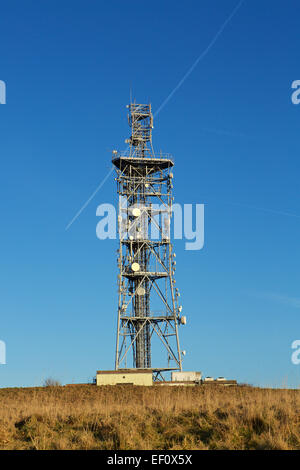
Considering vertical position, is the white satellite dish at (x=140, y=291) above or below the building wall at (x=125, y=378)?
above

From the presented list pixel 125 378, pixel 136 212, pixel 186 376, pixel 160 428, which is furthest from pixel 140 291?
pixel 160 428

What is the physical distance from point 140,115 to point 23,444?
5881 cm

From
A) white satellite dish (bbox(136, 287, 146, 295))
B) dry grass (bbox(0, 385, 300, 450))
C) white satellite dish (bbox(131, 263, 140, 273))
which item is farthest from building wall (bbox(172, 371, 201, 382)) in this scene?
dry grass (bbox(0, 385, 300, 450))

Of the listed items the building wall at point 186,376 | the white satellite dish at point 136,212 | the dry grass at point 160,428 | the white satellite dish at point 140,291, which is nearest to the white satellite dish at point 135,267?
the white satellite dish at point 140,291

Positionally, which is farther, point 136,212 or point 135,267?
point 136,212

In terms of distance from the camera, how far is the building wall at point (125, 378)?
55.4 metres

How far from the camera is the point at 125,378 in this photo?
5616 centimetres

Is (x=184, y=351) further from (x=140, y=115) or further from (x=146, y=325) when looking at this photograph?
(x=140, y=115)

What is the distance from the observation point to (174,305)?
65438mm

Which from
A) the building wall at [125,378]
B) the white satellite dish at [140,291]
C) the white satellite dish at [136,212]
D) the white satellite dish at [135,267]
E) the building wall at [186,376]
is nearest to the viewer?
the building wall at [125,378]

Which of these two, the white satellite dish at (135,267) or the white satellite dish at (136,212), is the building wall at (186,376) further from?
the white satellite dish at (136,212)

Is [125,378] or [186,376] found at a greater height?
[186,376]

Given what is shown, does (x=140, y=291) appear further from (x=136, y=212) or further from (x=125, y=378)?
(x=125, y=378)
